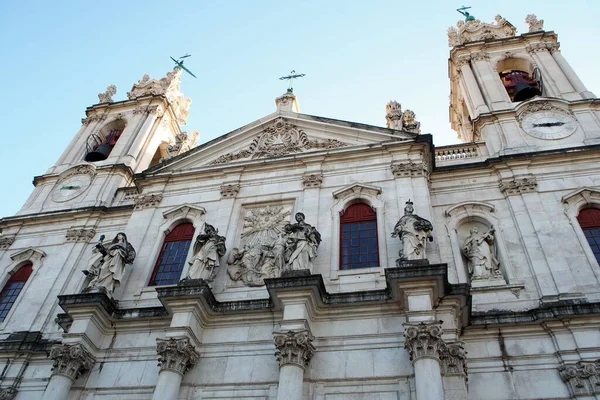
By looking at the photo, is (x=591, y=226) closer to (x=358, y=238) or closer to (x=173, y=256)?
(x=358, y=238)

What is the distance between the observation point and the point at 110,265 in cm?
1512

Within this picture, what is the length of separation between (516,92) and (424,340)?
14.7 metres

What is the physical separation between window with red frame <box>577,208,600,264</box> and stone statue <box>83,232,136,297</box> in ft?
44.8

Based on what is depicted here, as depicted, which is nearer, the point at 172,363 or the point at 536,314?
the point at 172,363

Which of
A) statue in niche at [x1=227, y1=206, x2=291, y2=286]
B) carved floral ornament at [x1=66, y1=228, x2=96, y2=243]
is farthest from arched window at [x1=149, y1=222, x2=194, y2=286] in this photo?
carved floral ornament at [x1=66, y1=228, x2=96, y2=243]

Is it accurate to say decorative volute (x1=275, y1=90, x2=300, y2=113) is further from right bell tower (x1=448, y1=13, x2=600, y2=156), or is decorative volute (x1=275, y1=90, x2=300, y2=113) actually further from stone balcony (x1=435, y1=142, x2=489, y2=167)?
right bell tower (x1=448, y1=13, x2=600, y2=156)

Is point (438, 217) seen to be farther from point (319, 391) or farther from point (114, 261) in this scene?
point (114, 261)

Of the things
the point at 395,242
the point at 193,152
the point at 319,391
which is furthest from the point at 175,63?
the point at 319,391

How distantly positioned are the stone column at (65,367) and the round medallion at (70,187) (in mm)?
10283

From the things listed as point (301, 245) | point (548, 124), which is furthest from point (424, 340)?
point (548, 124)

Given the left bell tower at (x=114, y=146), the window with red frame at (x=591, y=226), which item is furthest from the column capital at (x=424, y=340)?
the left bell tower at (x=114, y=146)

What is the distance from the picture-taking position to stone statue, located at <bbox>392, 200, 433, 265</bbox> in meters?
12.7

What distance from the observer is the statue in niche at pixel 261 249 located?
14.5m

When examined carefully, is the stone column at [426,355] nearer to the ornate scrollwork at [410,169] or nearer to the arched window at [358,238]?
the arched window at [358,238]
